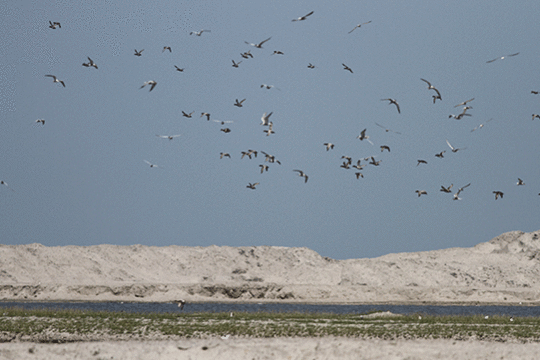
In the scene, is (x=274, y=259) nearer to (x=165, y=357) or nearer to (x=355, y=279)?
(x=355, y=279)

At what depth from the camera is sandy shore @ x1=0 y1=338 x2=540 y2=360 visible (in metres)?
31.0

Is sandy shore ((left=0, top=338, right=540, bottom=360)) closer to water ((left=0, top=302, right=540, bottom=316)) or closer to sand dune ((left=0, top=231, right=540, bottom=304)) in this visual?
water ((left=0, top=302, right=540, bottom=316))

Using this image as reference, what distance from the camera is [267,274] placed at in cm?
10612

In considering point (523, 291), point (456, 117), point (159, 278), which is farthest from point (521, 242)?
point (456, 117)

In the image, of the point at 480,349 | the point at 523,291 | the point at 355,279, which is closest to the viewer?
the point at 480,349

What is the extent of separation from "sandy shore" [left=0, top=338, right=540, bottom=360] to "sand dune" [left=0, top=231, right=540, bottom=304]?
53.1 m

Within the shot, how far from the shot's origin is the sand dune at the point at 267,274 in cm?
8756

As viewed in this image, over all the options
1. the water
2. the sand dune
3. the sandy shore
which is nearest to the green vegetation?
the sandy shore

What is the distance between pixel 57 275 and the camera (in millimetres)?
98938

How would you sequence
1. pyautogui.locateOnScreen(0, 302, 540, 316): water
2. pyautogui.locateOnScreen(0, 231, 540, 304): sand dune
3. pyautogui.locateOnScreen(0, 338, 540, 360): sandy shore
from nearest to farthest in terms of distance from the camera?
pyautogui.locateOnScreen(0, 338, 540, 360): sandy shore, pyautogui.locateOnScreen(0, 302, 540, 316): water, pyautogui.locateOnScreen(0, 231, 540, 304): sand dune

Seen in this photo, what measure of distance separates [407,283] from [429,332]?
65092 mm

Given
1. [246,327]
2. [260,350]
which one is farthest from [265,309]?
[260,350]

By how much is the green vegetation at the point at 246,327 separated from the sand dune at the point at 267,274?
41.8 meters

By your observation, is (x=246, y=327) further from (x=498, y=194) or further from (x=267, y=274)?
(x=267, y=274)
